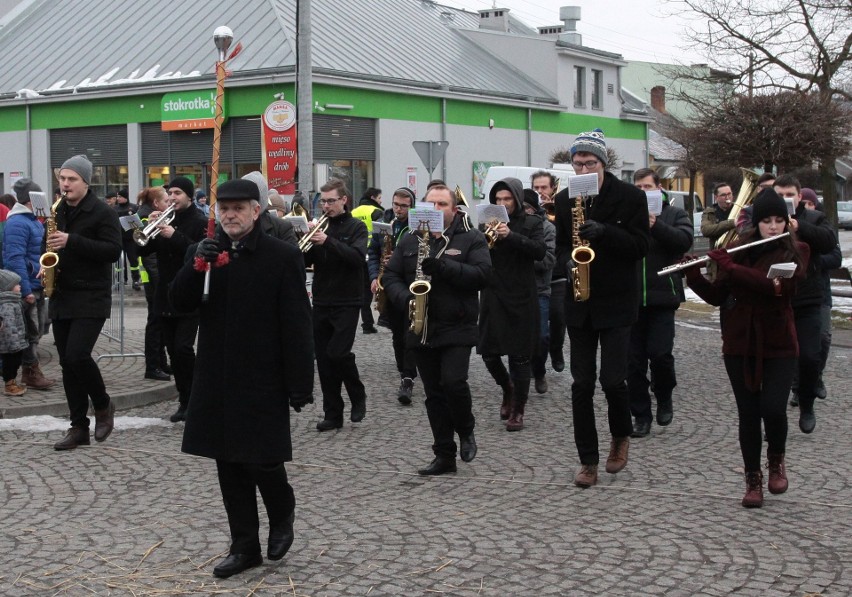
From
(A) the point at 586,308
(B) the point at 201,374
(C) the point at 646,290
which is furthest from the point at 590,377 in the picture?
(B) the point at 201,374

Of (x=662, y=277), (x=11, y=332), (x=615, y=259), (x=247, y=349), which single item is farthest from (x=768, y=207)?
(x=11, y=332)

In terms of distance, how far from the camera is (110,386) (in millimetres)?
10766

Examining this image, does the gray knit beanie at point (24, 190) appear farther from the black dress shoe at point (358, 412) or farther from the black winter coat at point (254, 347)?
the black winter coat at point (254, 347)

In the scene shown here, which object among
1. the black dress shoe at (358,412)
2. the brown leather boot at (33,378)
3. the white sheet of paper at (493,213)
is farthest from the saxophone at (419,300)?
the brown leather boot at (33,378)

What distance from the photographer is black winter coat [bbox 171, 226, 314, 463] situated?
528 centimetres

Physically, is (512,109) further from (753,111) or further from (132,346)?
(132,346)

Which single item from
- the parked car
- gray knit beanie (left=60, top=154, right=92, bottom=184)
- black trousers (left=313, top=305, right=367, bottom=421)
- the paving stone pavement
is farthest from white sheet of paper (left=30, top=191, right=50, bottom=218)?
the parked car

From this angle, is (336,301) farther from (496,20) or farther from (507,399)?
(496,20)

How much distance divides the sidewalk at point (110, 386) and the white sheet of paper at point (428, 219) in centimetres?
386

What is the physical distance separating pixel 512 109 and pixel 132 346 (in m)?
25.4

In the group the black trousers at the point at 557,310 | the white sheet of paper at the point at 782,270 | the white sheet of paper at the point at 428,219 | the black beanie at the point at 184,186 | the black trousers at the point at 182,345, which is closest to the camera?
the white sheet of paper at the point at 782,270

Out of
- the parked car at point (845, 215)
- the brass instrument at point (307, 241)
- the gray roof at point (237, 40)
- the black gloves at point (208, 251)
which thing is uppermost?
the gray roof at point (237, 40)

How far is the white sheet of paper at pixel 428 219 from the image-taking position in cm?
751

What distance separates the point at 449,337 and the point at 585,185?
131 cm
